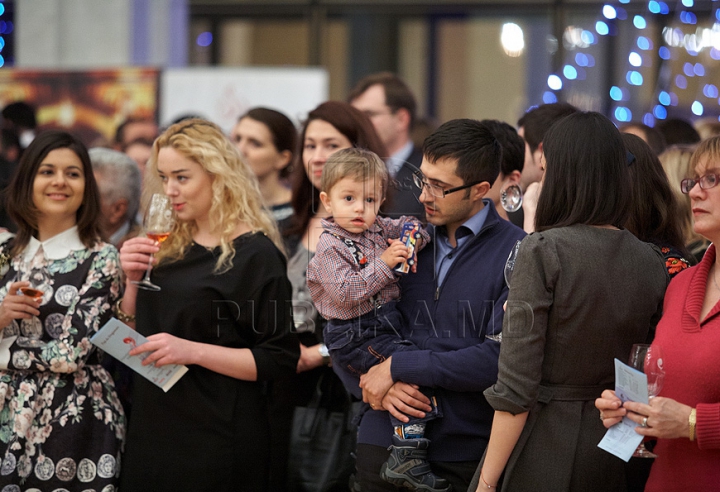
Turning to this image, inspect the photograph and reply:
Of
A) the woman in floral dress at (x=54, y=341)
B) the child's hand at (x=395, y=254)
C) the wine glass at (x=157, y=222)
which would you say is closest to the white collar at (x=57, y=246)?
the woman in floral dress at (x=54, y=341)

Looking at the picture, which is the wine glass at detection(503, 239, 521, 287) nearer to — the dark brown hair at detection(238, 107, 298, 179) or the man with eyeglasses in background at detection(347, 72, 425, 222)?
the dark brown hair at detection(238, 107, 298, 179)

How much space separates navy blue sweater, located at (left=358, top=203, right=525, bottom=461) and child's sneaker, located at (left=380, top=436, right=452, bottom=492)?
6 centimetres

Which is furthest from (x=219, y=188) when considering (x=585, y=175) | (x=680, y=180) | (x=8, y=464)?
(x=680, y=180)

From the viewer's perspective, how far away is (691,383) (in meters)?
2.21

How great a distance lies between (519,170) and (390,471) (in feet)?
4.22

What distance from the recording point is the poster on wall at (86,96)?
22.7 ft

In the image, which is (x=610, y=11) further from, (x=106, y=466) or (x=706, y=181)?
(x=106, y=466)

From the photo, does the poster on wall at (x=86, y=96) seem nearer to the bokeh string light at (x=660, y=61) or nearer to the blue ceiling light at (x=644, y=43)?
the bokeh string light at (x=660, y=61)

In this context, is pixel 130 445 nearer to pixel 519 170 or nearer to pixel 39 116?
pixel 519 170

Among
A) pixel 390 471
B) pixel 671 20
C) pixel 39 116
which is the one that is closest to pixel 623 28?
pixel 671 20

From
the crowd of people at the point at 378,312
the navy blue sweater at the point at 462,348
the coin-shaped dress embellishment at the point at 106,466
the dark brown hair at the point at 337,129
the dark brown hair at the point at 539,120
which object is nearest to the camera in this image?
the crowd of people at the point at 378,312

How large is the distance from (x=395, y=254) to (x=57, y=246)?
1.40m

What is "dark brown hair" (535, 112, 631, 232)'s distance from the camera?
2.30 metres

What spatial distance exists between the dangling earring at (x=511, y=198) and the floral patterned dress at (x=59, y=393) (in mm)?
1510
